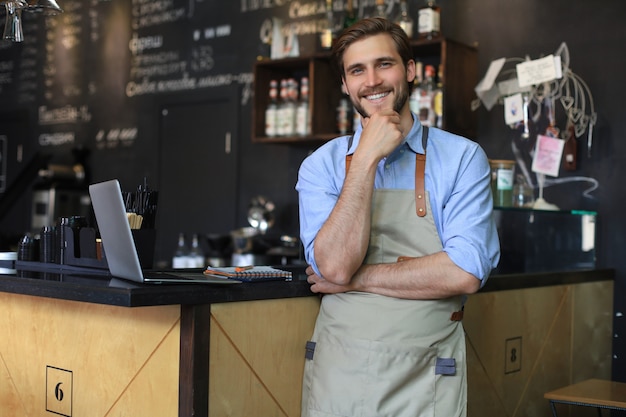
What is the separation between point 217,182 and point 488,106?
6.63 ft

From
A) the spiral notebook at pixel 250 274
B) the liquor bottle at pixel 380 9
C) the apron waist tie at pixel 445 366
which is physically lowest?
the apron waist tie at pixel 445 366

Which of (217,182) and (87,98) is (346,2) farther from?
(87,98)

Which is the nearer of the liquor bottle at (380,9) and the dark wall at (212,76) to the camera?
the dark wall at (212,76)

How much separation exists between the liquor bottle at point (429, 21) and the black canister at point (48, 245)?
2.18 metres

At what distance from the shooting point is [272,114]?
4707 mm

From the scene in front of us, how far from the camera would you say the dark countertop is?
1.85 meters

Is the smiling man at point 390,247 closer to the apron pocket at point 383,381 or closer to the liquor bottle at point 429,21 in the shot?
the apron pocket at point 383,381

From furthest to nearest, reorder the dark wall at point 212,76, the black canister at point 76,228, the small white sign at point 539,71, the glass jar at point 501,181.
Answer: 1. the small white sign at point 539,71
2. the dark wall at point 212,76
3. the glass jar at point 501,181
4. the black canister at point 76,228

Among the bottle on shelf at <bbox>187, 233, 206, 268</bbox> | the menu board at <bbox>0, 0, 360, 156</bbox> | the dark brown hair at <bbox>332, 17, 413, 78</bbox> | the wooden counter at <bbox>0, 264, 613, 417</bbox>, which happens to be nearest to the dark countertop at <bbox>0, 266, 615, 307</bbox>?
the wooden counter at <bbox>0, 264, 613, 417</bbox>

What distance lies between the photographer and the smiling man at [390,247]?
6.57ft

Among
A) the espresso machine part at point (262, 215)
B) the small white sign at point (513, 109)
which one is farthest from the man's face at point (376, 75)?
the espresso machine part at point (262, 215)

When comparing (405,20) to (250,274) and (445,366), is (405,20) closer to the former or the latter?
(250,274)

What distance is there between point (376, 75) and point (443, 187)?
329 mm

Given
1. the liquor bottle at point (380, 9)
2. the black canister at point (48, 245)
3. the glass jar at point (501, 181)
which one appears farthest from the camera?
the liquor bottle at point (380, 9)
